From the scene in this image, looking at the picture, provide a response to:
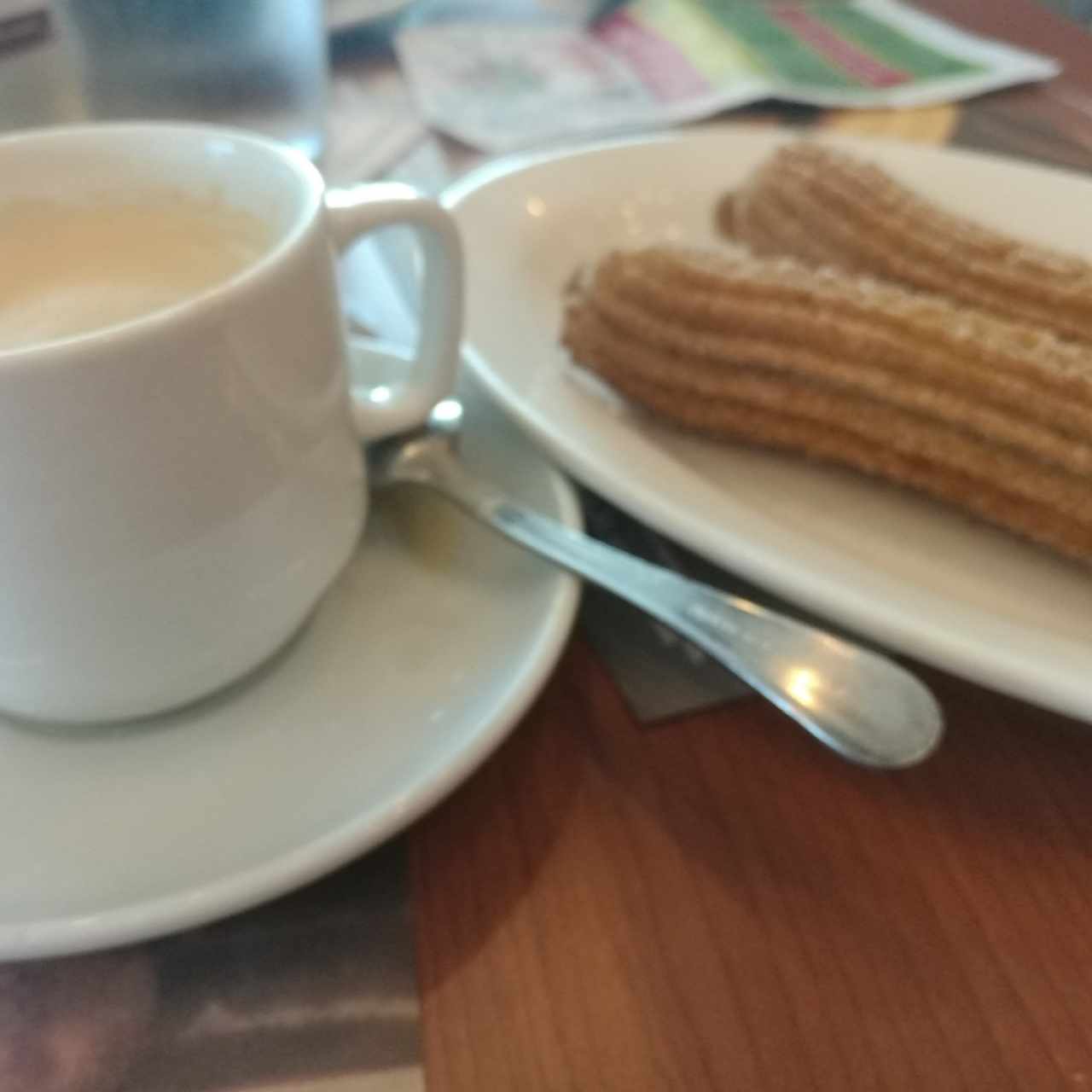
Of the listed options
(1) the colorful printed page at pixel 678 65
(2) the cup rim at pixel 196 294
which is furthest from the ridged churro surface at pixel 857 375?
(1) the colorful printed page at pixel 678 65

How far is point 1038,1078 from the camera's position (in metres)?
0.25

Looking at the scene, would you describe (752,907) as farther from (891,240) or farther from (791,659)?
(891,240)

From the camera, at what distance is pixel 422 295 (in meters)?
0.39

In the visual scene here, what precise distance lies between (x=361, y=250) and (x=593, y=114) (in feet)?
1.03

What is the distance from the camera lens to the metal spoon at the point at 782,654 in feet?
0.91

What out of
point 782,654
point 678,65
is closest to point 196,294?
point 782,654

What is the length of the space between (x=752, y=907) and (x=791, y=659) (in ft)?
0.23

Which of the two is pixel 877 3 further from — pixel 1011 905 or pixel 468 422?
pixel 1011 905

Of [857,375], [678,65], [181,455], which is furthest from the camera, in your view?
[678,65]

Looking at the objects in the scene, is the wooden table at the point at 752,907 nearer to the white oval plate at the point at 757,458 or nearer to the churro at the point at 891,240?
the white oval plate at the point at 757,458

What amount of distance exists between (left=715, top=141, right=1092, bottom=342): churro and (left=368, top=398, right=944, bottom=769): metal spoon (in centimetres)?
20

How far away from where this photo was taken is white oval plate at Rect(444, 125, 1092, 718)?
0.30 m

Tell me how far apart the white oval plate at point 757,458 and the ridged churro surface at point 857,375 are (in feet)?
0.05

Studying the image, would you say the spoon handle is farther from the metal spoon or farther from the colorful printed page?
the colorful printed page
